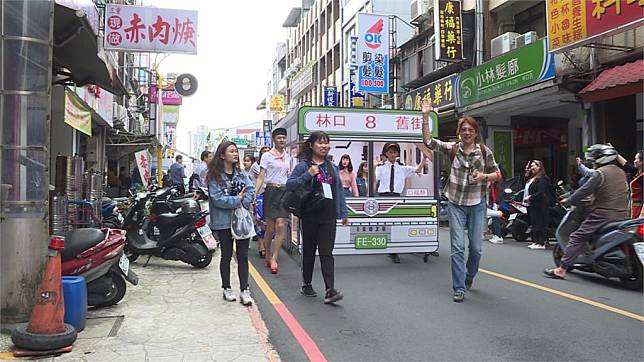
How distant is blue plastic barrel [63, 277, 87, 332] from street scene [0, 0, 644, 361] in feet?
0.05

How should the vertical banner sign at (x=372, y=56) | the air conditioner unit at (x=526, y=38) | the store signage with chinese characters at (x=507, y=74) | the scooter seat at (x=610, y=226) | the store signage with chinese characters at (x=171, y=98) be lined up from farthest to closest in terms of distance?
the store signage with chinese characters at (x=171, y=98)
the vertical banner sign at (x=372, y=56)
the air conditioner unit at (x=526, y=38)
the store signage with chinese characters at (x=507, y=74)
the scooter seat at (x=610, y=226)

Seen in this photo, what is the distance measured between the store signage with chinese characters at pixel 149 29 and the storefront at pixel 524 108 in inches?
336

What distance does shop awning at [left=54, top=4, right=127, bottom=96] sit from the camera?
16.6 feet

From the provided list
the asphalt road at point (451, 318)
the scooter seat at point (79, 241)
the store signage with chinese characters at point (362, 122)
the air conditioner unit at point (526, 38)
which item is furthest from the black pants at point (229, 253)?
the air conditioner unit at point (526, 38)

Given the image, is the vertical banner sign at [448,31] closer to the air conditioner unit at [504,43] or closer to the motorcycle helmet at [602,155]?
the air conditioner unit at [504,43]

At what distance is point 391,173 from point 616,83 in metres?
5.96

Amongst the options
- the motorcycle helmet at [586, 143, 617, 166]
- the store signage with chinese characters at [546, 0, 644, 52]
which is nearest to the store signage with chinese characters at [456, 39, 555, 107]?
the store signage with chinese characters at [546, 0, 644, 52]

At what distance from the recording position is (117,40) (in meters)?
9.45

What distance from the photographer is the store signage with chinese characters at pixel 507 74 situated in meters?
13.3

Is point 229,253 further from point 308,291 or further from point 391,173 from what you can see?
point 391,173

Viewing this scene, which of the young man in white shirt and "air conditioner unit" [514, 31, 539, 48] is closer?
the young man in white shirt

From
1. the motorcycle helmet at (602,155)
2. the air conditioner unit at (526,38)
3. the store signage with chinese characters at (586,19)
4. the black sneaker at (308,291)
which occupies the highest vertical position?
the air conditioner unit at (526,38)

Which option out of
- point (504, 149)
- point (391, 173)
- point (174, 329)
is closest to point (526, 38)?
point (504, 149)

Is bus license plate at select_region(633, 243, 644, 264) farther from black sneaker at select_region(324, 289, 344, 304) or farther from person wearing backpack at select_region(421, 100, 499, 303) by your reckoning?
black sneaker at select_region(324, 289, 344, 304)
